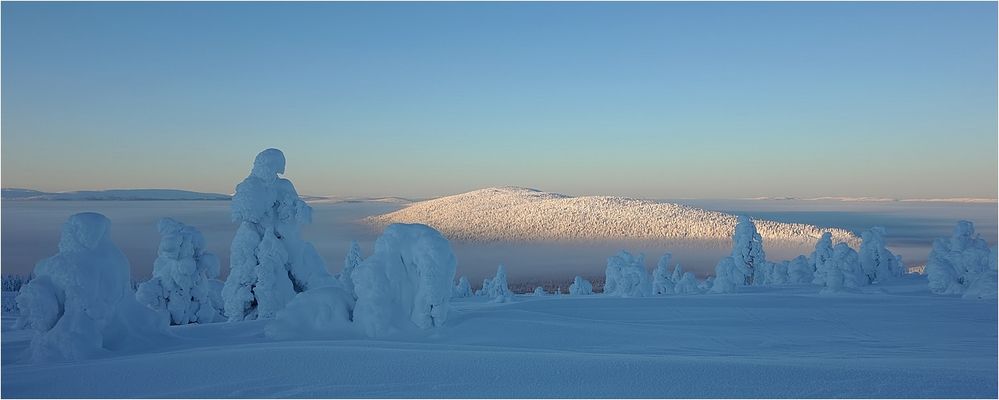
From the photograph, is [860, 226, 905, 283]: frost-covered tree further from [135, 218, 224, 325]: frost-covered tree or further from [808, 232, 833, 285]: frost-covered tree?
[135, 218, 224, 325]: frost-covered tree

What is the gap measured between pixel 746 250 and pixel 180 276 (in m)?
39.9

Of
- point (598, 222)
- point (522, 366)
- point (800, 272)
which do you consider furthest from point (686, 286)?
point (598, 222)

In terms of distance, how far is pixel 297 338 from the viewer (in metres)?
14.2

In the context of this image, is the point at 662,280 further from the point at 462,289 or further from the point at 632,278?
the point at 462,289

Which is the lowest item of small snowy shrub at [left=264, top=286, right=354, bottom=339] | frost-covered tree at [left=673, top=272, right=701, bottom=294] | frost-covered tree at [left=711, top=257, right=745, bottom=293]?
frost-covered tree at [left=673, top=272, right=701, bottom=294]

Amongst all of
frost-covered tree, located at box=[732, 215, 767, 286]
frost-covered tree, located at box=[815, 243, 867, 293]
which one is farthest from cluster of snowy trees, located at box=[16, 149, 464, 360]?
frost-covered tree, located at box=[732, 215, 767, 286]

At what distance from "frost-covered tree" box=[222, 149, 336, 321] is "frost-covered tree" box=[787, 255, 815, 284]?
4067cm

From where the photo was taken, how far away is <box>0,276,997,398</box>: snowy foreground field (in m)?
9.04

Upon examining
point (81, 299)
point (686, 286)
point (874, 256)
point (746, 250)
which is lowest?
point (686, 286)

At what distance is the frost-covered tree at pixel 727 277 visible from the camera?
132ft

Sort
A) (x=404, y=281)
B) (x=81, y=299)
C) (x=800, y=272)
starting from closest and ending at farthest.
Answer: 1. (x=81, y=299)
2. (x=404, y=281)
3. (x=800, y=272)

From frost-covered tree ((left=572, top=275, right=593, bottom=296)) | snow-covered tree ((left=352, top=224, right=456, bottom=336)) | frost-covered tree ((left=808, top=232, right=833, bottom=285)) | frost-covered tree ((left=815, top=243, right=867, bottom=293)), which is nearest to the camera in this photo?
snow-covered tree ((left=352, top=224, right=456, bottom=336))

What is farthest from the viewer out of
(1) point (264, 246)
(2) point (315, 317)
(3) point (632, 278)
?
(3) point (632, 278)

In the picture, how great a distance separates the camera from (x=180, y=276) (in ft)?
75.6
